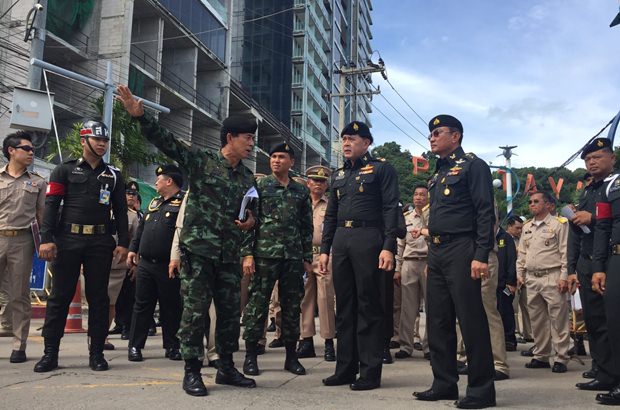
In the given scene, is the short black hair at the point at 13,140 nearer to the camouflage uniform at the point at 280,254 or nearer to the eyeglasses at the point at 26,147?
the eyeglasses at the point at 26,147

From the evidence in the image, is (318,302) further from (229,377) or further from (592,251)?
(592,251)

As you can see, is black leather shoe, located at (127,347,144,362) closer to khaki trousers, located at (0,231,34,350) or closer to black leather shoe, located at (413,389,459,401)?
khaki trousers, located at (0,231,34,350)

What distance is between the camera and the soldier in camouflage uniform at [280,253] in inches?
190

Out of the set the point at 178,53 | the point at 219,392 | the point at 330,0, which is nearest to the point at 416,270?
the point at 219,392

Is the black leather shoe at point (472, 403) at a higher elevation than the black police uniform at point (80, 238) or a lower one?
lower

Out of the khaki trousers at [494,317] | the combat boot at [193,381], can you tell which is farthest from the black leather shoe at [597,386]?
the combat boot at [193,381]

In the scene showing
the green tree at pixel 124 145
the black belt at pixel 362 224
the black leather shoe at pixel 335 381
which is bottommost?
the black leather shoe at pixel 335 381

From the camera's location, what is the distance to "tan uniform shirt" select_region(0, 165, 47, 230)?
16.6ft

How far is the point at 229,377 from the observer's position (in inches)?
164

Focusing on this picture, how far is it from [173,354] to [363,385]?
229 centimetres

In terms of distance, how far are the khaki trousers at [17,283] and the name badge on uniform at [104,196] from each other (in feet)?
3.19

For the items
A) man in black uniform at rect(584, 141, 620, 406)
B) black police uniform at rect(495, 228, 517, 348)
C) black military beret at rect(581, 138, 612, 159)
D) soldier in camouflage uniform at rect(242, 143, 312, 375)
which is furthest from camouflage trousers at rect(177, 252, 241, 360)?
black police uniform at rect(495, 228, 517, 348)

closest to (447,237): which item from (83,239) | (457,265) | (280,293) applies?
(457,265)

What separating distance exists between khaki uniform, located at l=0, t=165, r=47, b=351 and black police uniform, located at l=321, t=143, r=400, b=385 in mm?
2985
